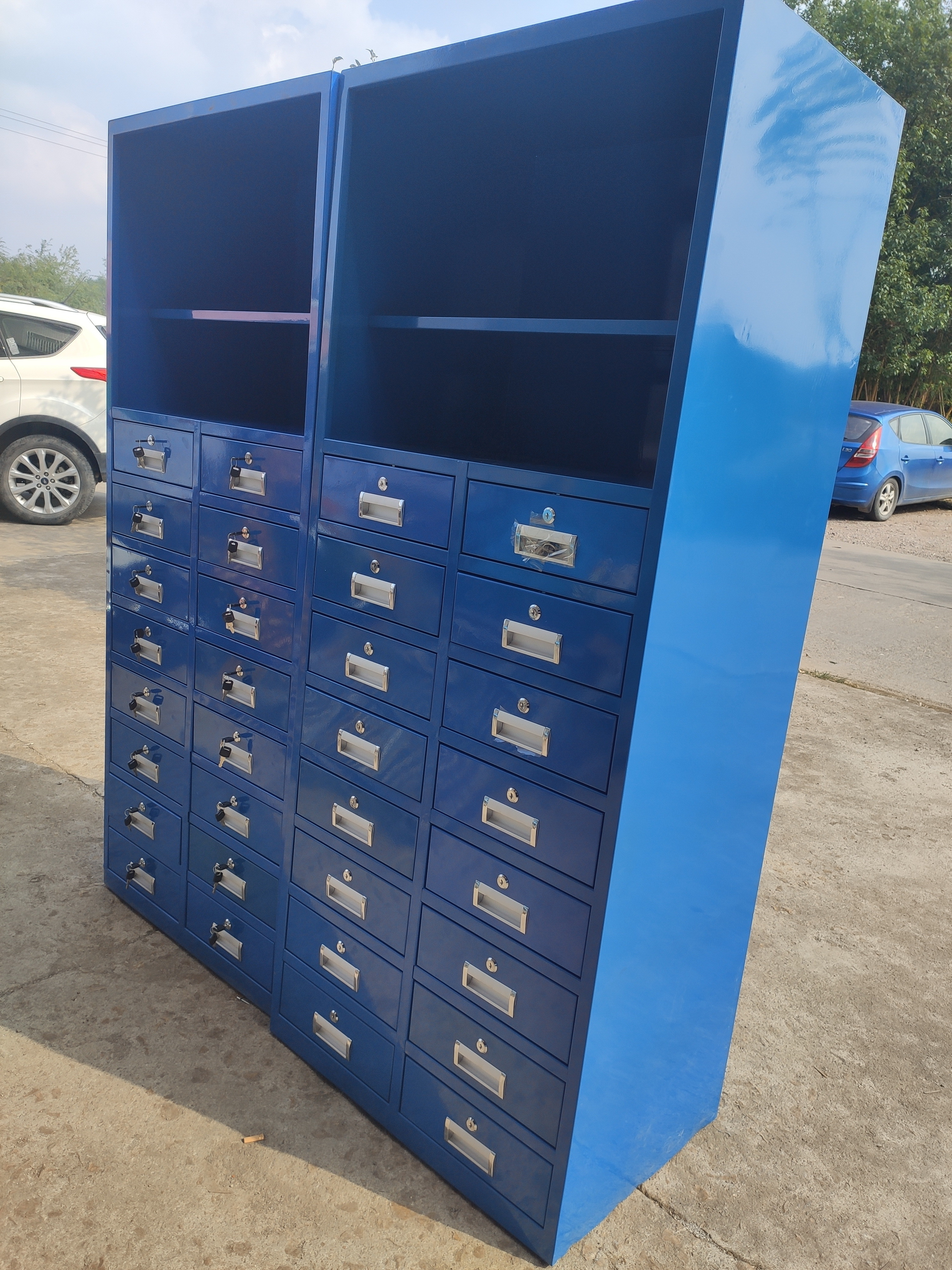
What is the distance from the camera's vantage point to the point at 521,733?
177 cm

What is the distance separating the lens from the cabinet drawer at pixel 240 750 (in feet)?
7.87

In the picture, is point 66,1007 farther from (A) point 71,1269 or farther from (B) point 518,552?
(B) point 518,552

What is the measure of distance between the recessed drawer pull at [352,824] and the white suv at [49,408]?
17.1 ft

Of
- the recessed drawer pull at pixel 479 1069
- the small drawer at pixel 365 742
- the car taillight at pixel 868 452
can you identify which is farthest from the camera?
the car taillight at pixel 868 452

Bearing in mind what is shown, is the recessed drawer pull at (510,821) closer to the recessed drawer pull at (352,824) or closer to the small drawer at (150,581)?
the recessed drawer pull at (352,824)

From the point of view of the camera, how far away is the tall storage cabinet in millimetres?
1621

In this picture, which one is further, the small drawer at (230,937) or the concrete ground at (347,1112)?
the small drawer at (230,937)

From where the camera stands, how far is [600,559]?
1.62m

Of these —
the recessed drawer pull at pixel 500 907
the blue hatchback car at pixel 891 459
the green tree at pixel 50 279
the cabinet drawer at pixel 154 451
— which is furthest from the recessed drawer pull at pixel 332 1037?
the green tree at pixel 50 279

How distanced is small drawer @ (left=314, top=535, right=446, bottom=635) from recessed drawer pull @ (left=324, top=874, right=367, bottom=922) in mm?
627

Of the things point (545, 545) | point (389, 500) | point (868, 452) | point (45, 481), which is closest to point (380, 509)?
point (389, 500)

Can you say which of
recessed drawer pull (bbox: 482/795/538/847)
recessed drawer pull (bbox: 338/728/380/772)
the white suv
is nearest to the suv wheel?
the white suv

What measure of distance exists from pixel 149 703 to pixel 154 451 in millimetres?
711

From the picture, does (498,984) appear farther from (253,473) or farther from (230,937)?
(253,473)
